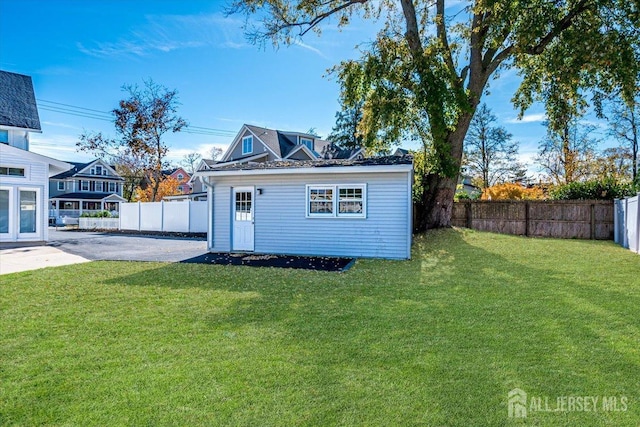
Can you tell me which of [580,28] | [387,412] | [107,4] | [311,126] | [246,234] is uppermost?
[311,126]

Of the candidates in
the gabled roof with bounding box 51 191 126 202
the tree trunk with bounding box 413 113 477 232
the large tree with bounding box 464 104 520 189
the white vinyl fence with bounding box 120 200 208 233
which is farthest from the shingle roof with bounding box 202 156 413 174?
the gabled roof with bounding box 51 191 126 202

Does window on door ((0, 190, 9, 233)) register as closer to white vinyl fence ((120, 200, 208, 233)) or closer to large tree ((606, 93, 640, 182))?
white vinyl fence ((120, 200, 208, 233))

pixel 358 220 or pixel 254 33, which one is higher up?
pixel 254 33

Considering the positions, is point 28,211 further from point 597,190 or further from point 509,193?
point 597,190

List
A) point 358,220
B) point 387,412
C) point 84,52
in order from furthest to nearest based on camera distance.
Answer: point 84,52, point 358,220, point 387,412

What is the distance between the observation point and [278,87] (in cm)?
2175

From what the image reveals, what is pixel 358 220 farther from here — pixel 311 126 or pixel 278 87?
pixel 311 126

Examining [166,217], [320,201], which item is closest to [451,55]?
[320,201]

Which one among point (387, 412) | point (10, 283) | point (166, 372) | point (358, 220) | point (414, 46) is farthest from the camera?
point (414, 46)

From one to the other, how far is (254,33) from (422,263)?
11.4m

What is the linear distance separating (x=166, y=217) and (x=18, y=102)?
29.0 ft

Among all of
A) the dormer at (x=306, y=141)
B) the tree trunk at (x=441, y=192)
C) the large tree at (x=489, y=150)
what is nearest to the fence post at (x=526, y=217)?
the tree trunk at (x=441, y=192)

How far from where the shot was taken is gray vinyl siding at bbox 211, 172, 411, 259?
1062 cm

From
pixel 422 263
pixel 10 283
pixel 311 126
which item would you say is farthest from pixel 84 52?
pixel 311 126
